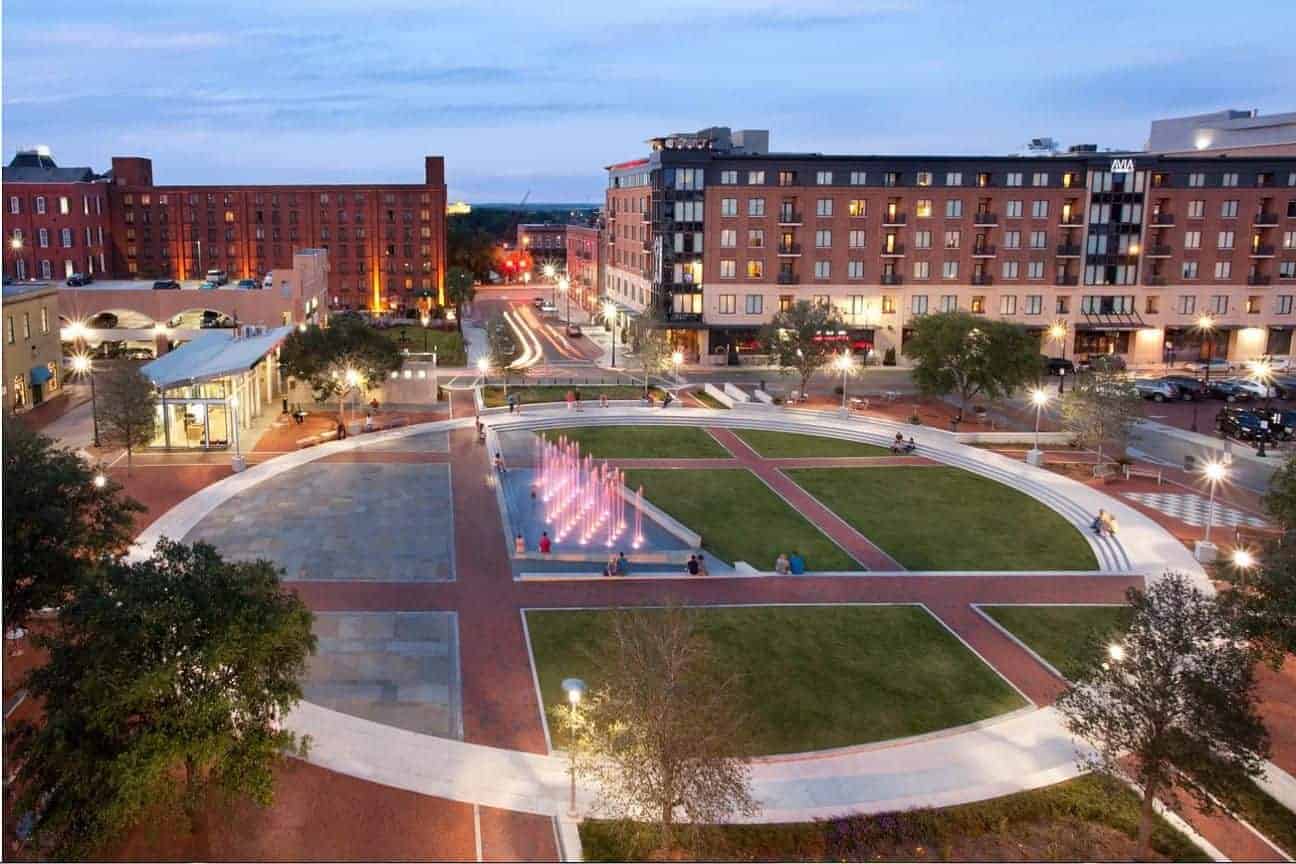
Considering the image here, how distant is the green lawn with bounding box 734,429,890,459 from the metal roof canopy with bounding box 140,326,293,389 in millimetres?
24774

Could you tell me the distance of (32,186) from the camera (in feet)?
291

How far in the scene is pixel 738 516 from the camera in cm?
3653

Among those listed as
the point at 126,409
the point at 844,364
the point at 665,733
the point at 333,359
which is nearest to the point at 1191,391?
the point at 844,364

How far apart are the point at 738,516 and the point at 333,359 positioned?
24.7 metres

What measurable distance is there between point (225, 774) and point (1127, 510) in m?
33.6

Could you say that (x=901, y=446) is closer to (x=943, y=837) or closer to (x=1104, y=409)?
(x=1104, y=409)

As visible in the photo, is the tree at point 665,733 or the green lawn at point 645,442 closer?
the tree at point 665,733

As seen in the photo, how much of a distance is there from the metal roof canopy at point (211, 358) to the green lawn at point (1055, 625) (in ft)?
114

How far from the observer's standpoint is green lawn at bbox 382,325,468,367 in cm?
7719

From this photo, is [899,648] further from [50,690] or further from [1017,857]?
[50,690]

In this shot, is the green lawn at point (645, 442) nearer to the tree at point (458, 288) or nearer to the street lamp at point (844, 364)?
the street lamp at point (844, 364)

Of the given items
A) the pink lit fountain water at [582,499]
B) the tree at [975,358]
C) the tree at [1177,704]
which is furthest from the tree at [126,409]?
the tree at [975,358]

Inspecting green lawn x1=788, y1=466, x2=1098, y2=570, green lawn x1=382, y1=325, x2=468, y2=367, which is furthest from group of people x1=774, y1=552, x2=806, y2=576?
green lawn x1=382, y1=325, x2=468, y2=367

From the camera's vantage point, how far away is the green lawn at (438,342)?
3039 inches
